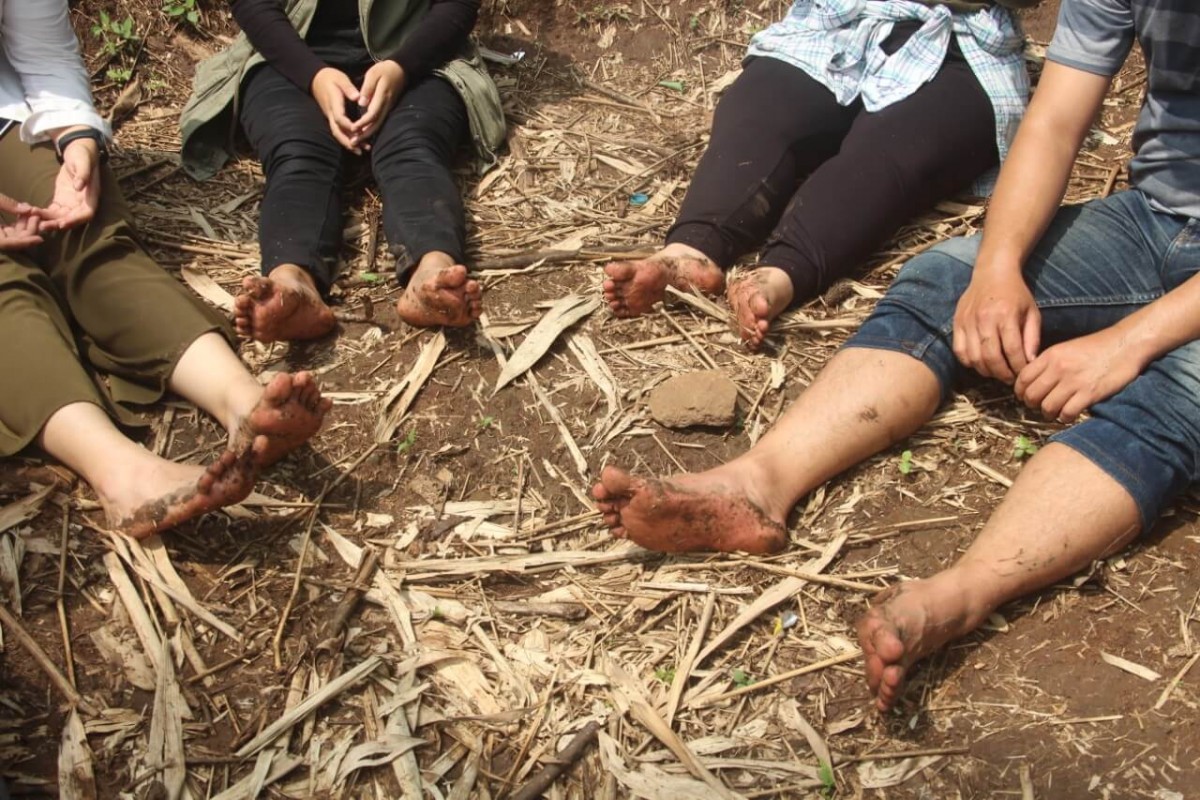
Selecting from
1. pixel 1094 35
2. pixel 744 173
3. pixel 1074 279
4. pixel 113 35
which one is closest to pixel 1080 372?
pixel 1074 279

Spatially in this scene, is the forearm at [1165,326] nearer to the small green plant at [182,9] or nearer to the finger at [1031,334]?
the finger at [1031,334]

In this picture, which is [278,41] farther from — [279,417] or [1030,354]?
[1030,354]

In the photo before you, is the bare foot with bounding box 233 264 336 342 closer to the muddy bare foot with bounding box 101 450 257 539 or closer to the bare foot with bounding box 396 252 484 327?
the bare foot with bounding box 396 252 484 327

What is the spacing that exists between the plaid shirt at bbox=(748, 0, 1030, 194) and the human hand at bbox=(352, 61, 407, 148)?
124 centimetres

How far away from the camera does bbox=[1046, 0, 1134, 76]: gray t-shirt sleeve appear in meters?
2.43

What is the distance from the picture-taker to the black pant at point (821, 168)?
2.97m

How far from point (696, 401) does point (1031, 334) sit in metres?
0.83

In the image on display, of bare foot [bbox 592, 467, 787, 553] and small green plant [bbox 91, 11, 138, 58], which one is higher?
small green plant [bbox 91, 11, 138, 58]

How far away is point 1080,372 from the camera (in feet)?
7.43

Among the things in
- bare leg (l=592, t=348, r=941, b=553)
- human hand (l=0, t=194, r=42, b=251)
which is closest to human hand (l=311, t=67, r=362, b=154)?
human hand (l=0, t=194, r=42, b=251)

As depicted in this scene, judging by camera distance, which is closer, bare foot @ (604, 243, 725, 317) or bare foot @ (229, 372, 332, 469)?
bare foot @ (229, 372, 332, 469)

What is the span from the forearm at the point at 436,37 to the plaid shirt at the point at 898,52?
105 centimetres

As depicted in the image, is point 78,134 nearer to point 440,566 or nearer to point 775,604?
point 440,566

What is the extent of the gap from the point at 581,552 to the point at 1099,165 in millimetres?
2379
